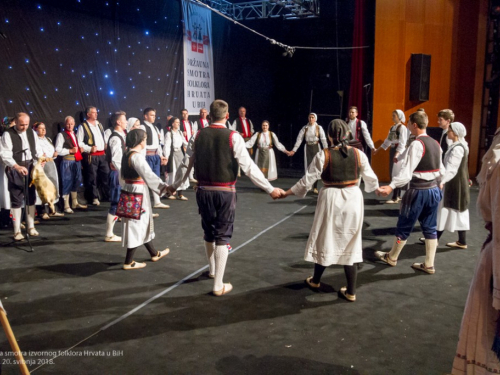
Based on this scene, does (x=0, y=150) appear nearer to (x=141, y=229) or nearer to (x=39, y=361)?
(x=141, y=229)

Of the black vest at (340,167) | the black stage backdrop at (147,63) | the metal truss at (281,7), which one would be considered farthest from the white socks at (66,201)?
the metal truss at (281,7)

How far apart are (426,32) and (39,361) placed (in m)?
9.52

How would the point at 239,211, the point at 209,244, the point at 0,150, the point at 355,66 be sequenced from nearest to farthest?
the point at 209,244
the point at 0,150
the point at 239,211
the point at 355,66

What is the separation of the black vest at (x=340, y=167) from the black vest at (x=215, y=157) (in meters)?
0.73

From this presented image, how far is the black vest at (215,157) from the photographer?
11.1 feet

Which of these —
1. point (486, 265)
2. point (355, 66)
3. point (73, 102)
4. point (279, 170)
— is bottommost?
point (279, 170)

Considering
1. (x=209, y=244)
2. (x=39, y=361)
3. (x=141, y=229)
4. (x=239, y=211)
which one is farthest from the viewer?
(x=239, y=211)

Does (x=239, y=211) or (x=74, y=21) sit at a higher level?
(x=74, y=21)

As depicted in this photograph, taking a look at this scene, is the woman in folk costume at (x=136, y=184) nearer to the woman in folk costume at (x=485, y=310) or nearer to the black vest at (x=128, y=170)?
the black vest at (x=128, y=170)

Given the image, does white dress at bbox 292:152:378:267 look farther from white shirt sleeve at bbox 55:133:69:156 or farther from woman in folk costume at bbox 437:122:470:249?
white shirt sleeve at bbox 55:133:69:156

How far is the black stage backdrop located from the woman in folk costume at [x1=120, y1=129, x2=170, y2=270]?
10.4ft

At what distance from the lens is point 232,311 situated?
3279 mm

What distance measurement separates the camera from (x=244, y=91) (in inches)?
494

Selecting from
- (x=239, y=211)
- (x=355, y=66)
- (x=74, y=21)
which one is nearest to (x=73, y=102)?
(x=74, y=21)
